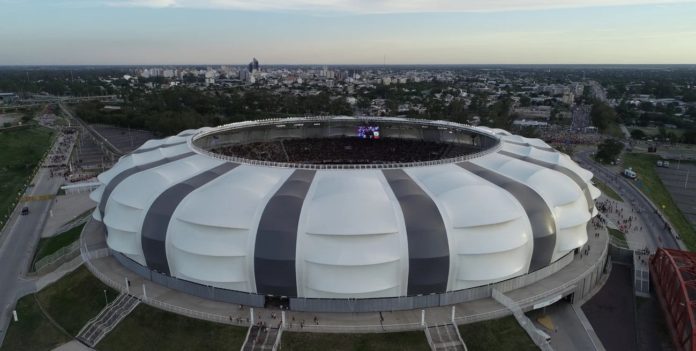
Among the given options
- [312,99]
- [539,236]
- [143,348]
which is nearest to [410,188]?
[539,236]

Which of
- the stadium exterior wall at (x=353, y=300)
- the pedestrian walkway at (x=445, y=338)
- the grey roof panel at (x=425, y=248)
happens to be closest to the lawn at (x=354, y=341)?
the pedestrian walkway at (x=445, y=338)

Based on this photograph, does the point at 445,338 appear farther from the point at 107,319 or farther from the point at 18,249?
the point at 18,249

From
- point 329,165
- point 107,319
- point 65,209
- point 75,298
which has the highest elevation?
point 329,165

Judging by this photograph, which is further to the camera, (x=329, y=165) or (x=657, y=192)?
(x=657, y=192)

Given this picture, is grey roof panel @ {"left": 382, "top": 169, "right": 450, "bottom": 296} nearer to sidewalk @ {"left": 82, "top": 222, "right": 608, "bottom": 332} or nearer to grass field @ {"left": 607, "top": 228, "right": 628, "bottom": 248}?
sidewalk @ {"left": 82, "top": 222, "right": 608, "bottom": 332}

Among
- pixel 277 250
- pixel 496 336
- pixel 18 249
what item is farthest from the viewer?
pixel 18 249

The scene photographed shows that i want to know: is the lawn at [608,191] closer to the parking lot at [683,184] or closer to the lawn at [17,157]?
the parking lot at [683,184]

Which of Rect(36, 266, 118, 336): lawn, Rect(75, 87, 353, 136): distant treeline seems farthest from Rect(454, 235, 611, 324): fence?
Rect(75, 87, 353, 136): distant treeline

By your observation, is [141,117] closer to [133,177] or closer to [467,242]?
[133,177]

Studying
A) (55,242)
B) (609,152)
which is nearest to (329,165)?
(55,242)
